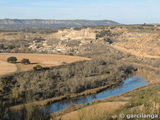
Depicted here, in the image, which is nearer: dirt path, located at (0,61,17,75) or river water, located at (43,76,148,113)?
river water, located at (43,76,148,113)

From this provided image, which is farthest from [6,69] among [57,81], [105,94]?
[105,94]

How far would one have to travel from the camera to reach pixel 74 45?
75.8 meters

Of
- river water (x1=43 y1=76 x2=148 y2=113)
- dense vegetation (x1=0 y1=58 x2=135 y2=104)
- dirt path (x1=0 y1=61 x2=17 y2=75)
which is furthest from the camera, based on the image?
dirt path (x1=0 y1=61 x2=17 y2=75)

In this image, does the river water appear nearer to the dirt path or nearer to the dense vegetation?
the dense vegetation

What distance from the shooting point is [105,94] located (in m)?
31.2

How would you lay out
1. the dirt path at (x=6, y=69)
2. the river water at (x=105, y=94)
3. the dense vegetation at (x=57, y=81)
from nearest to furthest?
the river water at (x=105, y=94) → the dense vegetation at (x=57, y=81) → the dirt path at (x=6, y=69)

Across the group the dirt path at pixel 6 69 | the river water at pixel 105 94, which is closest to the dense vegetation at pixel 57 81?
the river water at pixel 105 94

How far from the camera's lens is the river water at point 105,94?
84.8 ft

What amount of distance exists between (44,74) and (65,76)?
11.1 ft

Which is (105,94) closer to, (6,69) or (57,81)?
(57,81)

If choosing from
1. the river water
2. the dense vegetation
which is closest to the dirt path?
the dense vegetation

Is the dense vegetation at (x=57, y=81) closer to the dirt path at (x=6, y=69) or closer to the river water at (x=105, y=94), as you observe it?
the river water at (x=105, y=94)

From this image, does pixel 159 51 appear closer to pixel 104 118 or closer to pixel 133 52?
pixel 133 52

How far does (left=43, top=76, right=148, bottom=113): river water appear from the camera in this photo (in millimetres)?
25844
